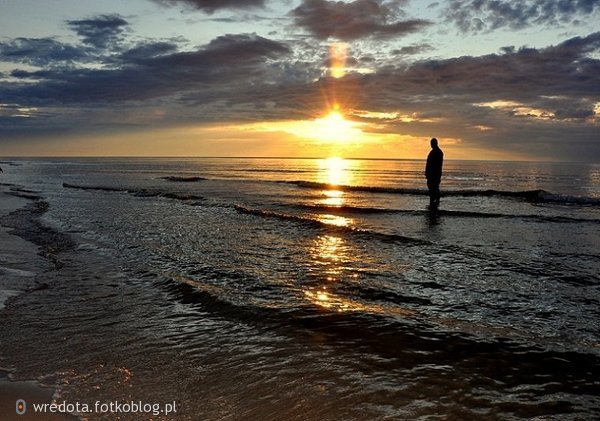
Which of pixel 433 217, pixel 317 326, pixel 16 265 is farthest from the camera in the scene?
pixel 433 217

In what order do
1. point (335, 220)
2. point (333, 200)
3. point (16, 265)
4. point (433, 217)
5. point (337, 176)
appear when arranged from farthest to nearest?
point (337, 176), point (333, 200), point (433, 217), point (335, 220), point (16, 265)

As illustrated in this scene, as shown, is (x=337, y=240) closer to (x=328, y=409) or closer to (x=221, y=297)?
(x=221, y=297)

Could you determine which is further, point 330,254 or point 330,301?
point 330,254

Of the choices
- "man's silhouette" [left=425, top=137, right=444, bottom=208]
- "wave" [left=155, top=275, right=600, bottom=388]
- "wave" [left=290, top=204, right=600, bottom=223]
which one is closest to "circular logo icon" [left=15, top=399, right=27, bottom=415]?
"wave" [left=155, top=275, right=600, bottom=388]

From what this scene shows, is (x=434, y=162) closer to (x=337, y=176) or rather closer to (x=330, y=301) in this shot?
(x=330, y=301)

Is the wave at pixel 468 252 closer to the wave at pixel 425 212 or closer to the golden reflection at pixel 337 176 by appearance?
the wave at pixel 425 212

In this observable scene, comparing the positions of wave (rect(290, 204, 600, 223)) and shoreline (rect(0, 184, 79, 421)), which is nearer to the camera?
shoreline (rect(0, 184, 79, 421))

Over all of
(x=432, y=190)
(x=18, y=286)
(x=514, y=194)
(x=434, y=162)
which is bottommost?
(x=18, y=286)

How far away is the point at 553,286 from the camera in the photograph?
946 centimetres

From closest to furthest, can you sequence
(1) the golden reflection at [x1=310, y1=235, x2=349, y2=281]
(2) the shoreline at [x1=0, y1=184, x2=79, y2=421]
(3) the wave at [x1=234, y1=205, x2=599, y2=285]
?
(2) the shoreline at [x1=0, y1=184, x2=79, y2=421] → (3) the wave at [x1=234, y1=205, x2=599, y2=285] → (1) the golden reflection at [x1=310, y1=235, x2=349, y2=281]

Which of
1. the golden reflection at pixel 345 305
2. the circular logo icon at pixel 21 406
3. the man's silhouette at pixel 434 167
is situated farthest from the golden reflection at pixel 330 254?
the man's silhouette at pixel 434 167

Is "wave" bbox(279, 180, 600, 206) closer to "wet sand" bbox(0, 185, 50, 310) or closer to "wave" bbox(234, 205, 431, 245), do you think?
"wave" bbox(234, 205, 431, 245)

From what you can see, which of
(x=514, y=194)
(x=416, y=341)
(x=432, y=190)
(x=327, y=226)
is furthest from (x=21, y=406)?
(x=514, y=194)

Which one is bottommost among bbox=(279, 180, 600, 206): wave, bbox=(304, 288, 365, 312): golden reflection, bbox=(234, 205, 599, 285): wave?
bbox=(304, 288, 365, 312): golden reflection
